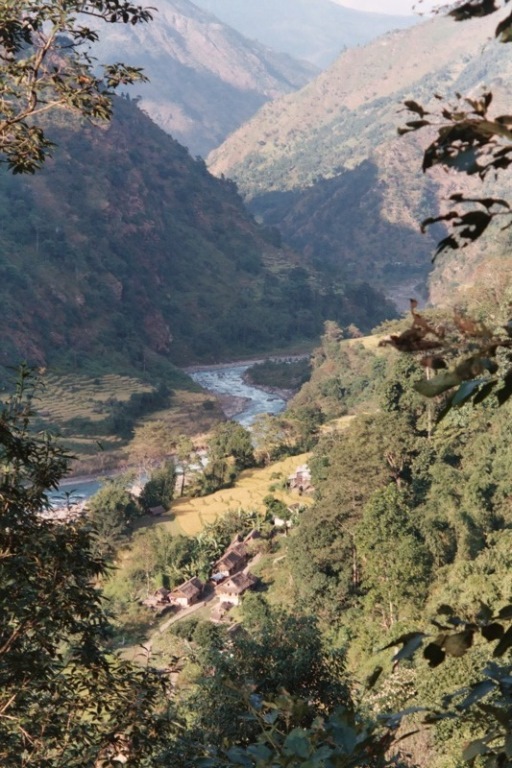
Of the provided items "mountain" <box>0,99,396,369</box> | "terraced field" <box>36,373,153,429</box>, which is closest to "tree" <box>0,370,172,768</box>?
"terraced field" <box>36,373,153,429</box>

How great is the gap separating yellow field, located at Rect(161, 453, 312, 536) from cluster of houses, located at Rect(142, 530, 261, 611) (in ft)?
11.7

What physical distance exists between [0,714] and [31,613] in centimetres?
56

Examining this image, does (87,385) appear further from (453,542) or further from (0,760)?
(0,760)

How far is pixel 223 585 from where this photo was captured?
2591 centimetres

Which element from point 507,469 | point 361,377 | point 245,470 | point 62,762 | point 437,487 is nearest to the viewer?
point 62,762

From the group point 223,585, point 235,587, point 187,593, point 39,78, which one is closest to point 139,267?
point 187,593

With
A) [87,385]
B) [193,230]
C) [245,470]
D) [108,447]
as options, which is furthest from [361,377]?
[193,230]

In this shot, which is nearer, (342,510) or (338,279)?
(342,510)

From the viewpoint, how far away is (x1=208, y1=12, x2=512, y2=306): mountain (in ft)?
408

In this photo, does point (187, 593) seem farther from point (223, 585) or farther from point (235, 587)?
point (235, 587)

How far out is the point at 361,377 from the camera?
160ft

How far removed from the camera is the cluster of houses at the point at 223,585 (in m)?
25.4

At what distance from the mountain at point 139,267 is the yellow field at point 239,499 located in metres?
26.7

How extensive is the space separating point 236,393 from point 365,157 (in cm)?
9066
